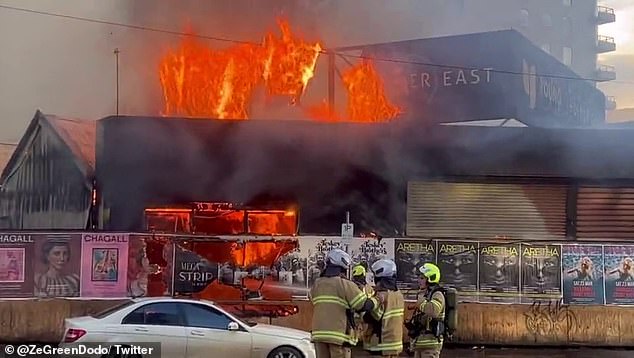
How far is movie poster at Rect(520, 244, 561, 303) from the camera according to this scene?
1318 centimetres

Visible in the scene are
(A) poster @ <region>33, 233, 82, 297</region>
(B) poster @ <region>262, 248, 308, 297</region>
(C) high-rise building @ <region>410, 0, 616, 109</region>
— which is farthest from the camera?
(C) high-rise building @ <region>410, 0, 616, 109</region>

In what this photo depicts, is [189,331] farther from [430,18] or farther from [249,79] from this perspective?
[430,18]

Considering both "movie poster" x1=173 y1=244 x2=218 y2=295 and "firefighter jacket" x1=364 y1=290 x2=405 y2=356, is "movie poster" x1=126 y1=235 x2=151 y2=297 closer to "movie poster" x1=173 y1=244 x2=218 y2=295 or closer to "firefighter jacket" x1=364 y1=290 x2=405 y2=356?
"movie poster" x1=173 y1=244 x2=218 y2=295

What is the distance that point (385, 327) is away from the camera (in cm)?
641

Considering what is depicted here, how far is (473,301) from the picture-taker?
13.1 meters

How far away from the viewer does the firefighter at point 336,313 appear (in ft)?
20.2

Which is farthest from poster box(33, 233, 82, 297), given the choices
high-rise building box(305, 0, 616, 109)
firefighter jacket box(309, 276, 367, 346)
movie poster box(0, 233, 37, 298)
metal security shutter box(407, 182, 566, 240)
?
high-rise building box(305, 0, 616, 109)

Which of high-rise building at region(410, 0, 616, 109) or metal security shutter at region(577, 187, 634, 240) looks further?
high-rise building at region(410, 0, 616, 109)

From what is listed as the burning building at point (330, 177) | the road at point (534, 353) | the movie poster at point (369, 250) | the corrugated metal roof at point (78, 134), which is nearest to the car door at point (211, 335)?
the road at point (534, 353)

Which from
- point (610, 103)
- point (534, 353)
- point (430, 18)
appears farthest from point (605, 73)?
point (534, 353)

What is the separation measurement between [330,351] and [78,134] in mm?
16104

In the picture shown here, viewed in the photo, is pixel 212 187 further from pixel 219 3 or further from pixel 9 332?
pixel 219 3

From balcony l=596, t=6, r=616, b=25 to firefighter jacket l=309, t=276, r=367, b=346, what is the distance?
59754mm

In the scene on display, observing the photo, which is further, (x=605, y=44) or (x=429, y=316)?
(x=605, y=44)
